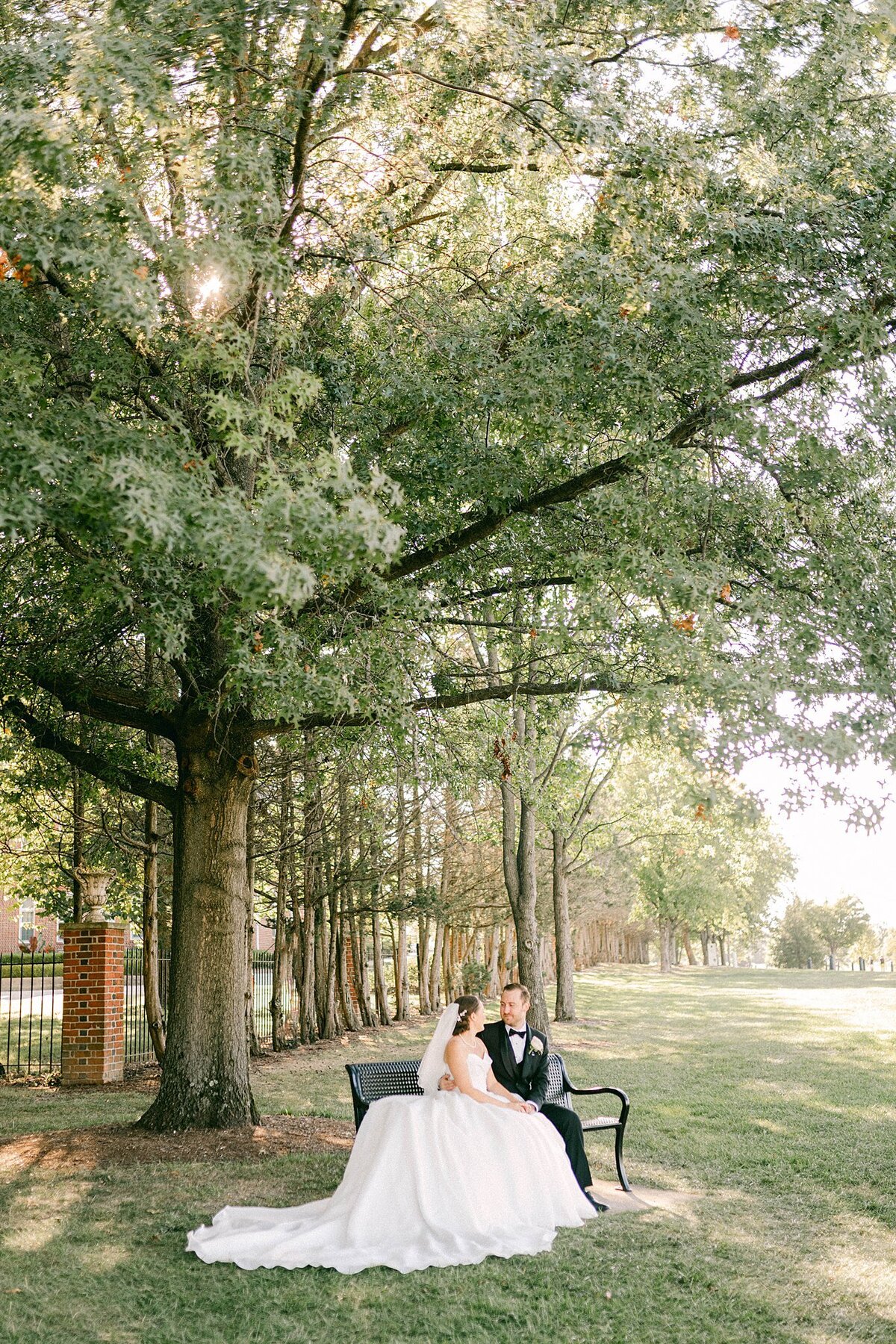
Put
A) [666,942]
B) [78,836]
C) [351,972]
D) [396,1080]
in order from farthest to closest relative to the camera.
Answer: [666,942] < [351,972] < [78,836] < [396,1080]

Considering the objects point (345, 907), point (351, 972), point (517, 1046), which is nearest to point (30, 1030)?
point (345, 907)

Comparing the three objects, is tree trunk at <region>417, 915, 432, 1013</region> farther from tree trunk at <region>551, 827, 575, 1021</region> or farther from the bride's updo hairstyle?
the bride's updo hairstyle

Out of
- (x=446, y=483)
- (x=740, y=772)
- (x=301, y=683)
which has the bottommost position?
(x=740, y=772)

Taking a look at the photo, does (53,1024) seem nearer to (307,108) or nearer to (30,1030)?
(30,1030)

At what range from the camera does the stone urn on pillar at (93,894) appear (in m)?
14.3

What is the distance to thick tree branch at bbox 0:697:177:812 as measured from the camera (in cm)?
1113

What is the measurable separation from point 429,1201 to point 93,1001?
839 centimetres

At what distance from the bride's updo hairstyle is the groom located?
477mm

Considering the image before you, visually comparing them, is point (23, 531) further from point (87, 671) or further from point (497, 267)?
point (497, 267)

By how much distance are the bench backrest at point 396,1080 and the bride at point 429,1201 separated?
121 centimetres

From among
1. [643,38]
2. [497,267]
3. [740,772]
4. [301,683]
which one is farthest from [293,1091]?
[643,38]

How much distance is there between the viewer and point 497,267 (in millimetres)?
11281

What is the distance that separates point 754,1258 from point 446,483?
5.85 meters

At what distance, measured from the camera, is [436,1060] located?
25.7 feet
